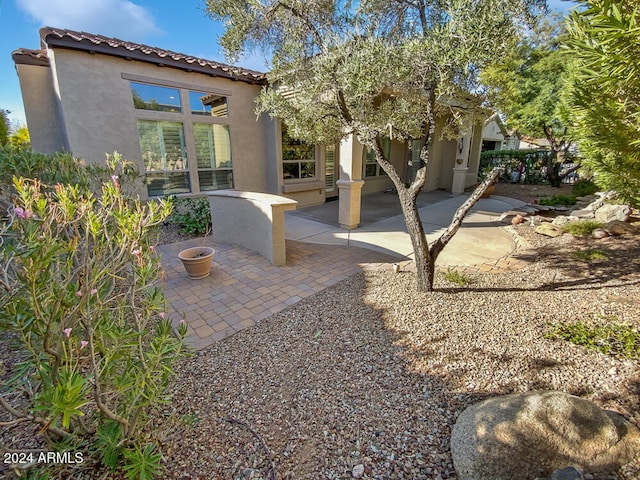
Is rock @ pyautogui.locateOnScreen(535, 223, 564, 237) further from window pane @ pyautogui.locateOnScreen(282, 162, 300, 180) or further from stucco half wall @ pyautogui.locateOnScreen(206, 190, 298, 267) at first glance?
window pane @ pyautogui.locateOnScreen(282, 162, 300, 180)

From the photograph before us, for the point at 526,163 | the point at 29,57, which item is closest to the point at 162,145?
the point at 29,57

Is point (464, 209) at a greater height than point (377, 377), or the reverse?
point (464, 209)

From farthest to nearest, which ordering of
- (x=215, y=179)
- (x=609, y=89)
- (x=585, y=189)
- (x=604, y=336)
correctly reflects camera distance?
(x=585, y=189) < (x=215, y=179) < (x=604, y=336) < (x=609, y=89)

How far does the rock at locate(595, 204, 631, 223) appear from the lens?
6.89 metres

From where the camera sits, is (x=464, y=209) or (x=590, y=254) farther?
(x=590, y=254)

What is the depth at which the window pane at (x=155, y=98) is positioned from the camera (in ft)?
23.6

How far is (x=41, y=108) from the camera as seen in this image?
6.95 meters

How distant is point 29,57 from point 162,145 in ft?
10.00

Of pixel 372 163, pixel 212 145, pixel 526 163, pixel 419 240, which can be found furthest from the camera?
pixel 526 163

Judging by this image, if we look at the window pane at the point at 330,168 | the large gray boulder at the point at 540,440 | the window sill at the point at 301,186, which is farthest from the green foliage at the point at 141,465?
the window pane at the point at 330,168

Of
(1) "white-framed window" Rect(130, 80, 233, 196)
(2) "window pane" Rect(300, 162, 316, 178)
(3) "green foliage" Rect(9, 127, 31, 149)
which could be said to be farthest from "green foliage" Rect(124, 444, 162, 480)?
(3) "green foliage" Rect(9, 127, 31, 149)

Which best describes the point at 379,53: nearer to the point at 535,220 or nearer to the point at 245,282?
the point at 245,282

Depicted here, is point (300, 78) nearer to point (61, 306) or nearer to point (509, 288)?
point (61, 306)

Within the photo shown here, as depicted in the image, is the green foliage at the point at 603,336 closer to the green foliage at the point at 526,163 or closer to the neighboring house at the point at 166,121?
the neighboring house at the point at 166,121
